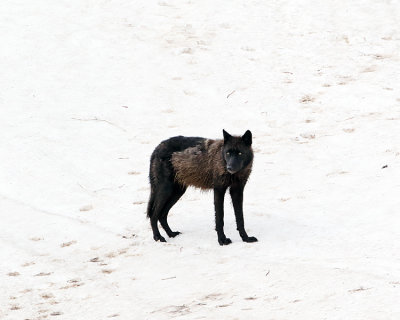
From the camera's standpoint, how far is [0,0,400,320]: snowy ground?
8.38 metres

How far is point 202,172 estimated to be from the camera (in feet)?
34.4

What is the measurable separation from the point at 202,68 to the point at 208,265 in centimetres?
1058

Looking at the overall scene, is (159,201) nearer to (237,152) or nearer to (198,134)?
(237,152)

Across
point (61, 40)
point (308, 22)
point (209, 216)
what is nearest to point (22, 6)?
point (61, 40)

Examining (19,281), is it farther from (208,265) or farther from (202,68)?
(202,68)

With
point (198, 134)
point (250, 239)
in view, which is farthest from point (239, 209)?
point (198, 134)

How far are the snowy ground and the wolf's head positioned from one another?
49.9 inches

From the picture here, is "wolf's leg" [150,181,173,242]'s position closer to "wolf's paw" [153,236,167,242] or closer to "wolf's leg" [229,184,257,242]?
"wolf's paw" [153,236,167,242]

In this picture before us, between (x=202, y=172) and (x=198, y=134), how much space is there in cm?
526

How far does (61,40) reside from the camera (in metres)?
20.2

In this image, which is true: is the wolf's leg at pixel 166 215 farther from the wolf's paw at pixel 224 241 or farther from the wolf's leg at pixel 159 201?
the wolf's paw at pixel 224 241

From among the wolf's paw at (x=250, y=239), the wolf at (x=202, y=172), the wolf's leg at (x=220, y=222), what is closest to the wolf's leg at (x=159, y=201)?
the wolf at (x=202, y=172)

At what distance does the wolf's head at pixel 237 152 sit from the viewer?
977cm

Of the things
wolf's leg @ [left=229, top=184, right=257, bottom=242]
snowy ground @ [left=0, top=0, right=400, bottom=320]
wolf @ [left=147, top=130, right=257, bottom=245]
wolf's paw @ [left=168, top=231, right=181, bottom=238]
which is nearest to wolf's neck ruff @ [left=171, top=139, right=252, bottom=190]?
wolf @ [left=147, top=130, right=257, bottom=245]
